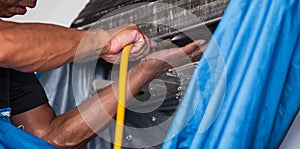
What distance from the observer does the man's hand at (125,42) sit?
3.58ft

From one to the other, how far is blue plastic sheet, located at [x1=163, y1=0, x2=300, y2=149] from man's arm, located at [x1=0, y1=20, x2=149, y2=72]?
24 centimetres

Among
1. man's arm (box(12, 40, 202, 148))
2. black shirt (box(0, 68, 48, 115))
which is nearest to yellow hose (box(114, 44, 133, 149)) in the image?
man's arm (box(12, 40, 202, 148))

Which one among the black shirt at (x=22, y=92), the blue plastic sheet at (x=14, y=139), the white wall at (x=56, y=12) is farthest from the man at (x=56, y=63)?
the white wall at (x=56, y=12)

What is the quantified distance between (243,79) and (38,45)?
427 mm

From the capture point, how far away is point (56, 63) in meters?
1.09

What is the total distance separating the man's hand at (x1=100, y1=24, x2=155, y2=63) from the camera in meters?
1.09

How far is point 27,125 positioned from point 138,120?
0.34 m

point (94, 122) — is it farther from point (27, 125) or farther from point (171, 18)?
point (171, 18)

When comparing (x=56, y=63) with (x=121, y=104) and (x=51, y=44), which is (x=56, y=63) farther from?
(x=121, y=104)

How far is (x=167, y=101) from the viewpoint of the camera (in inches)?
59.9

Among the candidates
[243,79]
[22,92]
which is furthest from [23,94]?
[243,79]

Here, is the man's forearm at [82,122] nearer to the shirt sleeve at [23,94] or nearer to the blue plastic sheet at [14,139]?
the shirt sleeve at [23,94]

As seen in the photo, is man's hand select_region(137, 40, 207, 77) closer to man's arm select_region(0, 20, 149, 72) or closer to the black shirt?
man's arm select_region(0, 20, 149, 72)

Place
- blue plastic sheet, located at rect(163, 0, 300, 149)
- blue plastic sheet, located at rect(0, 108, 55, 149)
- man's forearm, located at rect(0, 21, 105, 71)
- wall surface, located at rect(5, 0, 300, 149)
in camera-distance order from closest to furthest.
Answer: blue plastic sheet, located at rect(163, 0, 300, 149) → man's forearm, located at rect(0, 21, 105, 71) → blue plastic sheet, located at rect(0, 108, 55, 149) → wall surface, located at rect(5, 0, 300, 149)
